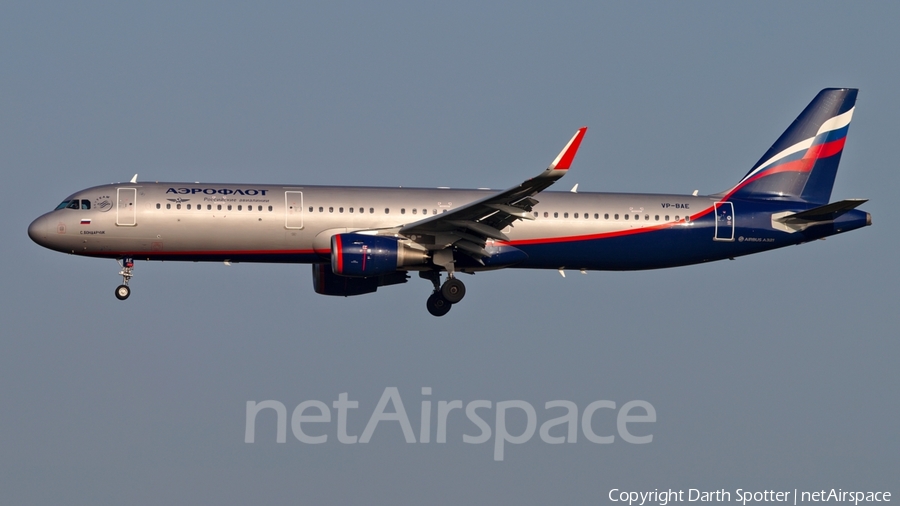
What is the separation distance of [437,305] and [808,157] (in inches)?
618

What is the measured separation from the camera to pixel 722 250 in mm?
48469

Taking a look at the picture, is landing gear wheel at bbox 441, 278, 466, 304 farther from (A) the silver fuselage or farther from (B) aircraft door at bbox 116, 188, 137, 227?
(B) aircraft door at bbox 116, 188, 137, 227

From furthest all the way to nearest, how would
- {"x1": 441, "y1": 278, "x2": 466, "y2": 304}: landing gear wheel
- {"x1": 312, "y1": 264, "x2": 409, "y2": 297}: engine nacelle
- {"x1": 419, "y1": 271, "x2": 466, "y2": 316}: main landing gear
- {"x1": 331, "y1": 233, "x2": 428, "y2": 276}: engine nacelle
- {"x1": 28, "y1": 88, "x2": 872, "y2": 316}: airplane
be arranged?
{"x1": 312, "y1": 264, "x2": 409, "y2": 297}: engine nacelle, {"x1": 419, "y1": 271, "x2": 466, "y2": 316}: main landing gear, {"x1": 441, "y1": 278, "x2": 466, "y2": 304}: landing gear wheel, {"x1": 28, "y1": 88, "x2": 872, "y2": 316}: airplane, {"x1": 331, "y1": 233, "x2": 428, "y2": 276}: engine nacelle

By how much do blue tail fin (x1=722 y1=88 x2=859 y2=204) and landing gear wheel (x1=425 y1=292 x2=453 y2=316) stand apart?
37.1ft

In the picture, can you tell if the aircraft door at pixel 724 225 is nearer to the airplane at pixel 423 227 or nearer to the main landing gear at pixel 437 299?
the airplane at pixel 423 227

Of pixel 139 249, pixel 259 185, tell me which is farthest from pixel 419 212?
pixel 139 249

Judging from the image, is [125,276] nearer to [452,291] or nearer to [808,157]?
[452,291]

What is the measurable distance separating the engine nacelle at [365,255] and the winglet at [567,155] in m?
7.61

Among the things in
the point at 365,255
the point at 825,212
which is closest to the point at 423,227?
the point at 365,255

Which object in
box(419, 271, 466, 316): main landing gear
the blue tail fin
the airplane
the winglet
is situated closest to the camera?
the winglet

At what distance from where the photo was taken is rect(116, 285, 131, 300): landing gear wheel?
4612 cm

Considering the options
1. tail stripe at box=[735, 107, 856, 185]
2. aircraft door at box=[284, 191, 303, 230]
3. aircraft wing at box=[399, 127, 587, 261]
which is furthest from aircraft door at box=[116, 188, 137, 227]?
tail stripe at box=[735, 107, 856, 185]

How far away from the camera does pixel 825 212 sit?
154ft

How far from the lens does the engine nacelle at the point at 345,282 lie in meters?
49.7
